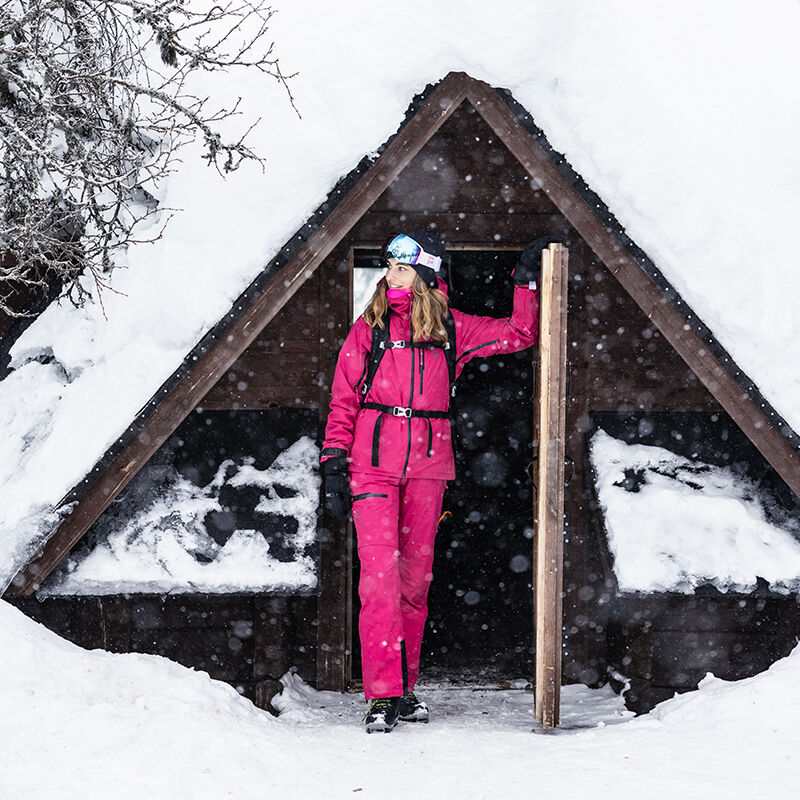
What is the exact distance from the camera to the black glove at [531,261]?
4125 mm

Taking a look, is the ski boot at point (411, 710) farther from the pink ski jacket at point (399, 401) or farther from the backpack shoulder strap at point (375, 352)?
the backpack shoulder strap at point (375, 352)

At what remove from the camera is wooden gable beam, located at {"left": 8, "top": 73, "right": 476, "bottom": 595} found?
4109 millimetres

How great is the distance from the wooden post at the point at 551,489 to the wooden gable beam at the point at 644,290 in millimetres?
362

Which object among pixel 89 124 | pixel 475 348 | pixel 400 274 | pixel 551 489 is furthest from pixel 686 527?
pixel 89 124

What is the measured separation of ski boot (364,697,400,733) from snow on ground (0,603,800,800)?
54 millimetres

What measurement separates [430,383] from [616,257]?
1213mm

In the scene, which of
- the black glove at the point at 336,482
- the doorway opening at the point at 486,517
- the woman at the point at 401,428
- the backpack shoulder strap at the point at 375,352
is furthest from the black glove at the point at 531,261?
the doorway opening at the point at 486,517

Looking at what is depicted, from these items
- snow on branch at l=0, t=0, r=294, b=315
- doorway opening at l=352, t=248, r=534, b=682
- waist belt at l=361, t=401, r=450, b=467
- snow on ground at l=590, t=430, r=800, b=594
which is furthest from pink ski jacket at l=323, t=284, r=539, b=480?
doorway opening at l=352, t=248, r=534, b=682

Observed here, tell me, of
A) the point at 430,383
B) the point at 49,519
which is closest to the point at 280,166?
the point at 430,383

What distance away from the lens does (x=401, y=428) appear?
13.7 feet

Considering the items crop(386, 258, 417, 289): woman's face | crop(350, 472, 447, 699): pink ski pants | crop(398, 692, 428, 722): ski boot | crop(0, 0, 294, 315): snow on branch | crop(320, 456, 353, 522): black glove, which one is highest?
crop(0, 0, 294, 315): snow on branch

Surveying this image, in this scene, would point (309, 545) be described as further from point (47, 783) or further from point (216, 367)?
point (47, 783)

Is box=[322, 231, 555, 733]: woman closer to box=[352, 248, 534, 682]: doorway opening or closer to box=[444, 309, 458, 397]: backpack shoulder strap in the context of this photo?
box=[444, 309, 458, 397]: backpack shoulder strap

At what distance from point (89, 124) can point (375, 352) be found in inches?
90.7
